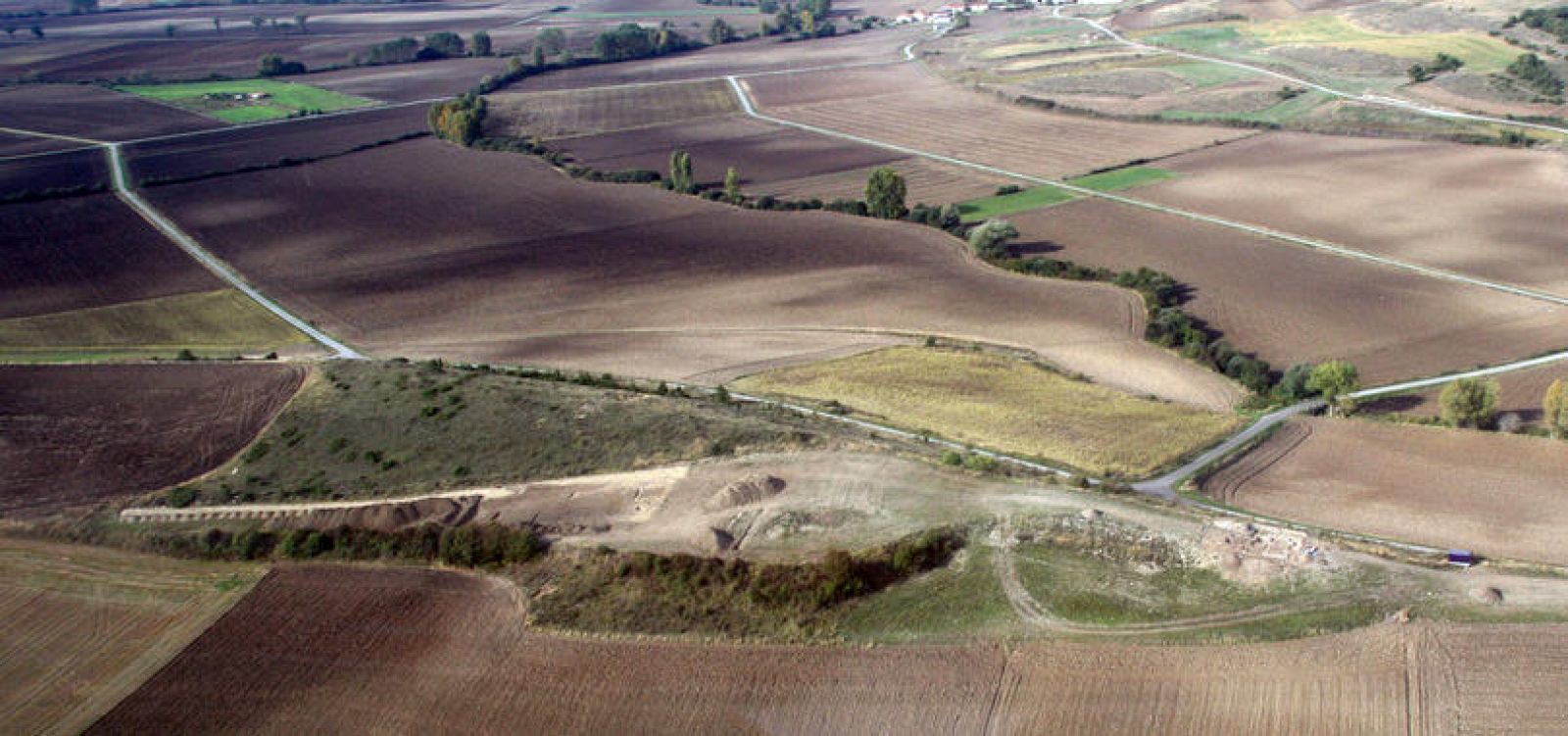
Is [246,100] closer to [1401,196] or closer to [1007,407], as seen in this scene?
[1007,407]

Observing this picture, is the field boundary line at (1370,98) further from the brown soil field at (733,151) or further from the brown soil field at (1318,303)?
the brown soil field at (733,151)

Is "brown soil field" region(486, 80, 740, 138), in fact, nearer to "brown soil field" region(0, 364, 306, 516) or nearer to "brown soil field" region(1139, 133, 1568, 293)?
"brown soil field" region(1139, 133, 1568, 293)

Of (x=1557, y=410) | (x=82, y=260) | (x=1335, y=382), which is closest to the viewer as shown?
(x=1557, y=410)

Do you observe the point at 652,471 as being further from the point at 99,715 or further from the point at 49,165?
the point at 49,165

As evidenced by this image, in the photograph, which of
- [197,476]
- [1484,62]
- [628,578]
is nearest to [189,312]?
[197,476]

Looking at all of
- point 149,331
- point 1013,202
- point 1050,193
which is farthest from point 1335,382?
point 149,331

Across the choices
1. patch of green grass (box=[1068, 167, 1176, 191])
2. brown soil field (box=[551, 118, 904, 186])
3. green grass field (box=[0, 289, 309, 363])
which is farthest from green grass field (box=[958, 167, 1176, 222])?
green grass field (box=[0, 289, 309, 363])
